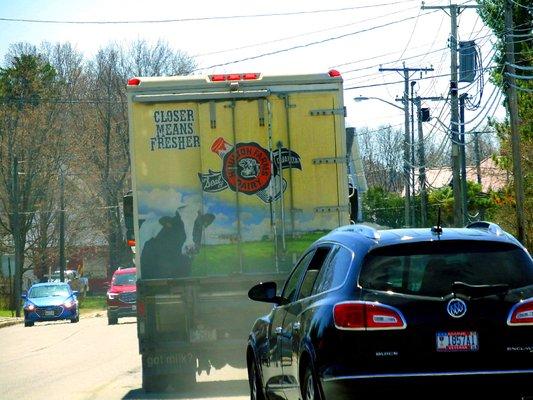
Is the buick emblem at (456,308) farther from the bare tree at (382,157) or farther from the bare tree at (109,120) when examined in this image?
the bare tree at (382,157)

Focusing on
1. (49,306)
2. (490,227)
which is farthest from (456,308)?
(49,306)

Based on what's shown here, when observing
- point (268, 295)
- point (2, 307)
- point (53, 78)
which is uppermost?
point (53, 78)

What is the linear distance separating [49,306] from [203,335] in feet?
96.0

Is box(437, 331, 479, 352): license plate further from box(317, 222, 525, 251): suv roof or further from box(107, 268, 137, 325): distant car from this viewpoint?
box(107, 268, 137, 325): distant car

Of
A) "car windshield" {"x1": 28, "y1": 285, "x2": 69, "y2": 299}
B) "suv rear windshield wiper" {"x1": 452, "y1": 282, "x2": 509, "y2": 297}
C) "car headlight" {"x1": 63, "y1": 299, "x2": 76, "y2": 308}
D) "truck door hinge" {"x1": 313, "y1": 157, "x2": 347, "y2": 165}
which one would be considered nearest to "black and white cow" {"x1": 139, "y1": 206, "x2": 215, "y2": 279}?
"truck door hinge" {"x1": 313, "y1": 157, "x2": 347, "y2": 165}

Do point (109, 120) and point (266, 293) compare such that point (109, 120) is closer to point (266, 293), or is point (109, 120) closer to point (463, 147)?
point (463, 147)

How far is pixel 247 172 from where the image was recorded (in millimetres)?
15398

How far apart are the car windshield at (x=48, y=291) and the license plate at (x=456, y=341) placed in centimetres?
3778

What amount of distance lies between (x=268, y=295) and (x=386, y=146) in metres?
99.4

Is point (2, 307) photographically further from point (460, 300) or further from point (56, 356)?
point (460, 300)

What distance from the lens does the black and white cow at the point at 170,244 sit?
15.2 meters

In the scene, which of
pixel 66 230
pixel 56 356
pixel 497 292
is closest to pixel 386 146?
pixel 66 230

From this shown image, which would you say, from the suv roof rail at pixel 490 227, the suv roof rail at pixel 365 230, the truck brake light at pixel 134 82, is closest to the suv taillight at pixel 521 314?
the suv roof rail at pixel 490 227

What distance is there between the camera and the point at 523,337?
26.3 feet
